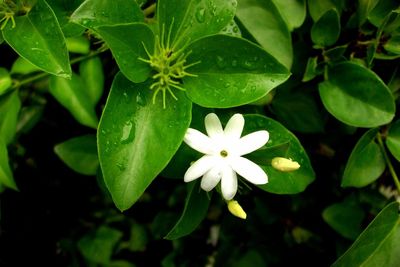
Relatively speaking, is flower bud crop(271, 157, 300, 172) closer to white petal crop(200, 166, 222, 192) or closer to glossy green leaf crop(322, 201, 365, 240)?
white petal crop(200, 166, 222, 192)

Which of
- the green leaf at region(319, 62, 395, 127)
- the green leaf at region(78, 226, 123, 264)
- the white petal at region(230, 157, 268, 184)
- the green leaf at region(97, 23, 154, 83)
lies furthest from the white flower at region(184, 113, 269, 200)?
the green leaf at region(78, 226, 123, 264)

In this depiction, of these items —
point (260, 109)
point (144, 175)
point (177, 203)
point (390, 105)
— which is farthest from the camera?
point (177, 203)

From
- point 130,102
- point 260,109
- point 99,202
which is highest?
point 130,102

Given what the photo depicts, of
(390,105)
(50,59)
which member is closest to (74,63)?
(50,59)

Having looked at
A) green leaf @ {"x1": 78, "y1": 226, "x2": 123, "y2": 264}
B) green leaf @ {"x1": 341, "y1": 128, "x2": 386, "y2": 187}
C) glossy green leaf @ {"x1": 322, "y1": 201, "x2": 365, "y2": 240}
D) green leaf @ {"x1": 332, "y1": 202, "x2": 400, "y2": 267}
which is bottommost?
green leaf @ {"x1": 78, "y1": 226, "x2": 123, "y2": 264}

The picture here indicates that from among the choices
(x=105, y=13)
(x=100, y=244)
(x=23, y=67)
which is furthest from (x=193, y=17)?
(x=100, y=244)

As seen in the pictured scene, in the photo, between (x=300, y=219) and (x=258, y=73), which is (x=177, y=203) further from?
(x=258, y=73)

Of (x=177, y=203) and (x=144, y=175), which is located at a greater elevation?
(x=144, y=175)
